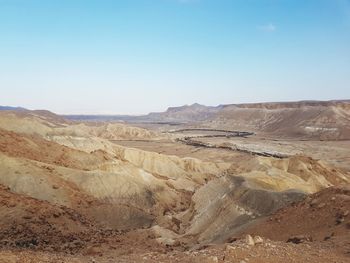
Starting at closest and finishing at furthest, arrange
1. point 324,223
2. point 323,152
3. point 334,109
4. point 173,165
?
1. point 324,223
2. point 173,165
3. point 323,152
4. point 334,109

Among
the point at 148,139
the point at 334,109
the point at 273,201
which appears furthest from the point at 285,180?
the point at 334,109

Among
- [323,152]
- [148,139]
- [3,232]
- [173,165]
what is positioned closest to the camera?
[3,232]

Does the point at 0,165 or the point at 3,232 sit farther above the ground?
the point at 0,165

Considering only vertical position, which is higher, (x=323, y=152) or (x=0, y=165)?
(x=0, y=165)

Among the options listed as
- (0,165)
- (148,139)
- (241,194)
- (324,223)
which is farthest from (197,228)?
(148,139)

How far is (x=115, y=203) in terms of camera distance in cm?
4303

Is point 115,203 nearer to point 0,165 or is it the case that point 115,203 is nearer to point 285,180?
point 0,165

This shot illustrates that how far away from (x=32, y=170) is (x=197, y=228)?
51.7ft

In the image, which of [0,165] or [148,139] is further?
[148,139]

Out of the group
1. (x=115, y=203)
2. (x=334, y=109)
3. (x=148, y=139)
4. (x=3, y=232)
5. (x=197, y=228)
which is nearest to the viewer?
(x=3, y=232)

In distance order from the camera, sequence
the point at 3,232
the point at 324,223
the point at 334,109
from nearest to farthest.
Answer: the point at 324,223
the point at 3,232
the point at 334,109

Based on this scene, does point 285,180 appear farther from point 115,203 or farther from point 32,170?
point 32,170

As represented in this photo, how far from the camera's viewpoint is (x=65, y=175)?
1706 inches

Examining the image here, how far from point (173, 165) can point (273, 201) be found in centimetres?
3598
